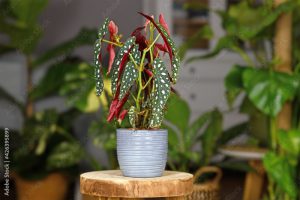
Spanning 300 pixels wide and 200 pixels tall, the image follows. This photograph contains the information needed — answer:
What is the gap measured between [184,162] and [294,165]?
58 centimetres

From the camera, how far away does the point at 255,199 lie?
3041mm

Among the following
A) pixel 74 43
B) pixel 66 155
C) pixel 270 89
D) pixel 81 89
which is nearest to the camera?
pixel 270 89

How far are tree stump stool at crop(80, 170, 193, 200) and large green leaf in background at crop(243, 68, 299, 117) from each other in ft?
3.34

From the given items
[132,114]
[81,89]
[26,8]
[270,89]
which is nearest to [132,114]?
[132,114]

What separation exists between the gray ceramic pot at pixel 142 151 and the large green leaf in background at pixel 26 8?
245cm

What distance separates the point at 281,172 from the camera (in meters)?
2.54

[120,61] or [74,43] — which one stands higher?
[74,43]

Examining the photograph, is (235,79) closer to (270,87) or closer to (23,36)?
(270,87)

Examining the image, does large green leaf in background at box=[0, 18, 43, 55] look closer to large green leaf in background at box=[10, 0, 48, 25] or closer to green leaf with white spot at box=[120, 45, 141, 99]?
large green leaf in background at box=[10, 0, 48, 25]

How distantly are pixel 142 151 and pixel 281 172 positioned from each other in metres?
1.15

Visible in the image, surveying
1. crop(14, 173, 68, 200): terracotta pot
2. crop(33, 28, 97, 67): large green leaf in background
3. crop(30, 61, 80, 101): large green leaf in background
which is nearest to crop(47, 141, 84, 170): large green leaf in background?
crop(14, 173, 68, 200): terracotta pot

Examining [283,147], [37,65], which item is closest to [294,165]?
[283,147]

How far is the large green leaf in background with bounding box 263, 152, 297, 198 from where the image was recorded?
2.53 metres

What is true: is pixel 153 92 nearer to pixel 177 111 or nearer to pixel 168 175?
pixel 168 175
